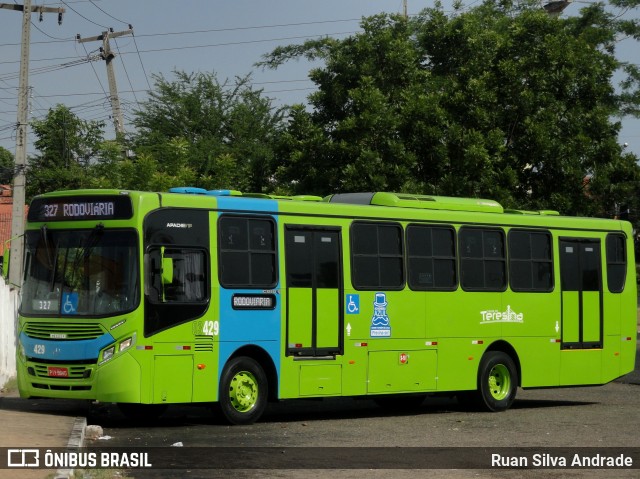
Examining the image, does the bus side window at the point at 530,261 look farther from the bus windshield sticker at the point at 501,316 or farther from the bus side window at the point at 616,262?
the bus side window at the point at 616,262

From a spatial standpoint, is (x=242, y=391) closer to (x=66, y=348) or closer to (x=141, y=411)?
(x=141, y=411)

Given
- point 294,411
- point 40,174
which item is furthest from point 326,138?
point 294,411

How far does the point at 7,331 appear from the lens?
74.1ft

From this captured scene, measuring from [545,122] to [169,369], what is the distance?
21576 millimetres

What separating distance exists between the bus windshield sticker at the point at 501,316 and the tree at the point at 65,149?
992 inches

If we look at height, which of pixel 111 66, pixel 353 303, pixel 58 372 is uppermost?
pixel 111 66

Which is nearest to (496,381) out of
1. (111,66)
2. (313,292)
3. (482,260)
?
(482,260)

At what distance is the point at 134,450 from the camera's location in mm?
12938

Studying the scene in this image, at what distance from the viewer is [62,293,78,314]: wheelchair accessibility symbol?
1527 cm

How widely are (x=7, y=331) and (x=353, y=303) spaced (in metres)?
8.07

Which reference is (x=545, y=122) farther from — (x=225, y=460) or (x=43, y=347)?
(x=225, y=460)

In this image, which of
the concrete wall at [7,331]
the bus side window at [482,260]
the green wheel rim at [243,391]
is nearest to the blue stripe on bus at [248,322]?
the green wheel rim at [243,391]

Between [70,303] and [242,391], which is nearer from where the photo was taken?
[70,303]

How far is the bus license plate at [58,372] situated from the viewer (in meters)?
15.1
